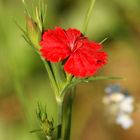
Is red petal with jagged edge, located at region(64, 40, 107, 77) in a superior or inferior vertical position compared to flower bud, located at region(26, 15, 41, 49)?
inferior

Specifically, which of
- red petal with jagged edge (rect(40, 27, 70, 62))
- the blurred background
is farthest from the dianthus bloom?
the blurred background

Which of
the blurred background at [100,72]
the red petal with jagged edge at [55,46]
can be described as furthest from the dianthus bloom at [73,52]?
the blurred background at [100,72]

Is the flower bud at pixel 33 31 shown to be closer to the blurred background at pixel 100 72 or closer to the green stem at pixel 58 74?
the green stem at pixel 58 74

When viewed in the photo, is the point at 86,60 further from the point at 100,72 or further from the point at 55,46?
the point at 100,72

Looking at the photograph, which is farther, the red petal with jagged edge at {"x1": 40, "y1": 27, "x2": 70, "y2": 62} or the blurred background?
the blurred background

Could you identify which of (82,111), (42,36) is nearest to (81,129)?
(82,111)

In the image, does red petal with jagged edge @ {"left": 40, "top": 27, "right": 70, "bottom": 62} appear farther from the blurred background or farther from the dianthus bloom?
the blurred background

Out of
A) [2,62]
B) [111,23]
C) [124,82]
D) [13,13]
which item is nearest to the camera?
[2,62]

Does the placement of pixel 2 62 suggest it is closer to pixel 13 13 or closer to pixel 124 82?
pixel 13 13
